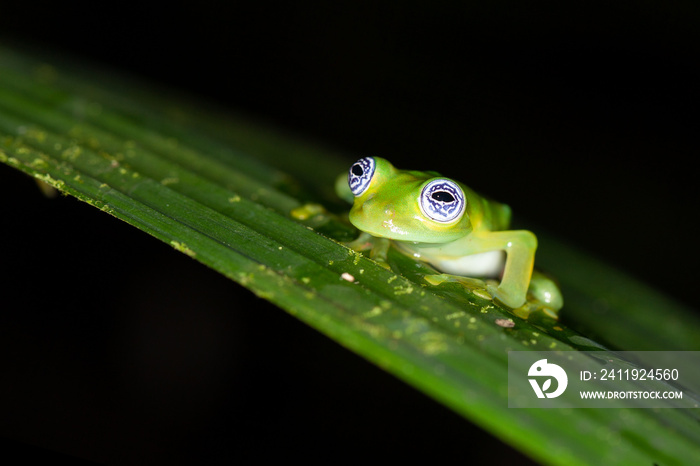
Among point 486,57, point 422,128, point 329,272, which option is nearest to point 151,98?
point 329,272

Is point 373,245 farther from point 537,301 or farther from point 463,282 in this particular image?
point 537,301

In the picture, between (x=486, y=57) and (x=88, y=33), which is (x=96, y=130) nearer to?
(x=88, y=33)

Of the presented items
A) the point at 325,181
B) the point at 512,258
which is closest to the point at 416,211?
the point at 512,258

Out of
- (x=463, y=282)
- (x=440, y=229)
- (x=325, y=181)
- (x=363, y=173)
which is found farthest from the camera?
(x=325, y=181)

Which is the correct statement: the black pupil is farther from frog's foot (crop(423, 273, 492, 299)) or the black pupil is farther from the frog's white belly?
Answer: the frog's white belly

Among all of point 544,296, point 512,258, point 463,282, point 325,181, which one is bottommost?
point 463,282

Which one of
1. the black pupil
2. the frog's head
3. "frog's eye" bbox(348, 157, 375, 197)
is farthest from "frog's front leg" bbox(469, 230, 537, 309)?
"frog's eye" bbox(348, 157, 375, 197)

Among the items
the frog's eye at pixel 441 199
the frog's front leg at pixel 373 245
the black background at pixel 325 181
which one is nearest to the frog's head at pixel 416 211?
the frog's eye at pixel 441 199

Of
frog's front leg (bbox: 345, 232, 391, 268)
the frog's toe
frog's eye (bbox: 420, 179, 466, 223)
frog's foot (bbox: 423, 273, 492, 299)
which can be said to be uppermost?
frog's eye (bbox: 420, 179, 466, 223)
